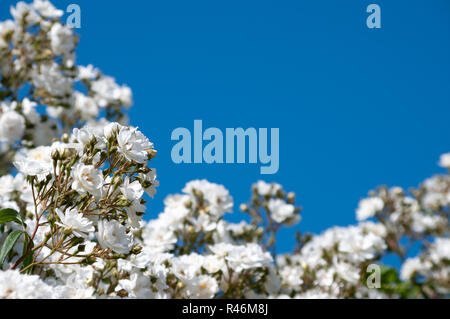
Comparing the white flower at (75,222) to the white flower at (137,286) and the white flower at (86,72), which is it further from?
the white flower at (86,72)

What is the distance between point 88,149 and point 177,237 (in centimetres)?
A: 207

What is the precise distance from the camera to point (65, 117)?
4.89 m

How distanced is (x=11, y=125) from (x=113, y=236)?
283cm

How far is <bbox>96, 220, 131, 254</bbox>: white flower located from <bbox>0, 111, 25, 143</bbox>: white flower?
2774 millimetres

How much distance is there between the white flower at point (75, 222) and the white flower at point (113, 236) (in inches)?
1.5

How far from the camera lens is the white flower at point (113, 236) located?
152 cm

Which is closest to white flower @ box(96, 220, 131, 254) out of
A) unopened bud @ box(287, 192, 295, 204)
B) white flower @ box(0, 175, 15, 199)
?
white flower @ box(0, 175, 15, 199)

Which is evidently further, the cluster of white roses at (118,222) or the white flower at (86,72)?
the white flower at (86,72)

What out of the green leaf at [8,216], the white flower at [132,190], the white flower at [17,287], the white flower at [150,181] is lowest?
the white flower at [17,287]

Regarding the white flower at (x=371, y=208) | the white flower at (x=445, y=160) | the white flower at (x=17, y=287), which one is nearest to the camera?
the white flower at (x=17, y=287)

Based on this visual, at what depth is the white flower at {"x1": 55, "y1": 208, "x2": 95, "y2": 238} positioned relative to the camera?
4.93 ft

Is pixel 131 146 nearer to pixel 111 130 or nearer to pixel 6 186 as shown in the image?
pixel 111 130

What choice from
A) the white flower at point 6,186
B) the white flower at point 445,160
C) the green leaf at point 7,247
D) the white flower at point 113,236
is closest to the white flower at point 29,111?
the white flower at point 6,186
